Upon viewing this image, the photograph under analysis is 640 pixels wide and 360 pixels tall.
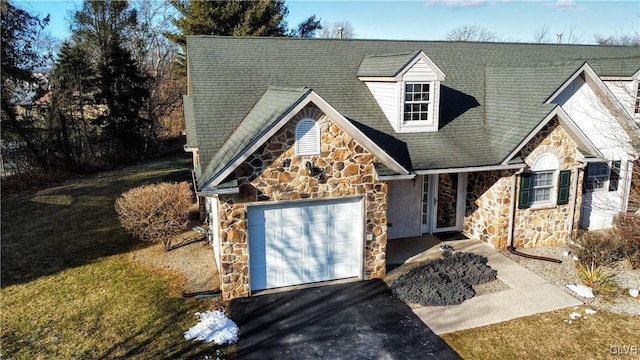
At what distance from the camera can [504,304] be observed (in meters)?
10.3

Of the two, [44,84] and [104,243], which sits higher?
[44,84]

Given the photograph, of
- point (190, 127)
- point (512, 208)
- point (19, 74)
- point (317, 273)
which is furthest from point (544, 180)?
point (19, 74)

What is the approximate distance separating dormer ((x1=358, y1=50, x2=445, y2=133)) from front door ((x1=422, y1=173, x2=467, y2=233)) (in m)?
1.93

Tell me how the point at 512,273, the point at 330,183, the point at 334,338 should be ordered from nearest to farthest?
the point at 334,338 < the point at 330,183 < the point at 512,273

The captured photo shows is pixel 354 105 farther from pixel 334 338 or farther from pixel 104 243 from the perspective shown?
pixel 104 243

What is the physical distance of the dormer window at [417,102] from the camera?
44.5 ft

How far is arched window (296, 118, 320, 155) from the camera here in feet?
33.6

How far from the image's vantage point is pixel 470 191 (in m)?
14.7

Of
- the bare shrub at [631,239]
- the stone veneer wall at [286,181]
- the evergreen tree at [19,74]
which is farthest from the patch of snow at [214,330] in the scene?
the evergreen tree at [19,74]

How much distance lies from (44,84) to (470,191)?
77.8 feet

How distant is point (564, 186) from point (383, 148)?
5.90 metres

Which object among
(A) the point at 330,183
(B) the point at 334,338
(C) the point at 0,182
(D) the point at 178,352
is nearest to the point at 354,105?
(A) the point at 330,183

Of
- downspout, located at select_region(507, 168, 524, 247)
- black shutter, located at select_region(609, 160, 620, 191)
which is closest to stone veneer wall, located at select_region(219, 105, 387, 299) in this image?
downspout, located at select_region(507, 168, 524, 247)

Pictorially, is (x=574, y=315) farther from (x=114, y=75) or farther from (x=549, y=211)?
(x=114, y=75)
